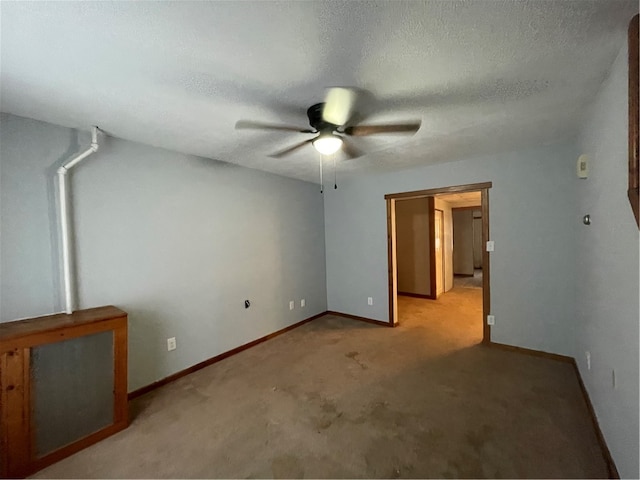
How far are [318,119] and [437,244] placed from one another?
4820 mm

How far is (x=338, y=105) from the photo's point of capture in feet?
5.79

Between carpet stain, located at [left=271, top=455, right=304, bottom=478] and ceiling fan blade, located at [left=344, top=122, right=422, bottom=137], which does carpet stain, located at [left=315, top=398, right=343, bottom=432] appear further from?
ceiling fan blade, located at [left=344, top=122, right=422, bottom=137]

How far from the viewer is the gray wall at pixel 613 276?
1.24 meters

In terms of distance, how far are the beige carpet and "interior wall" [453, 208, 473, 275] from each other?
19.0 ft

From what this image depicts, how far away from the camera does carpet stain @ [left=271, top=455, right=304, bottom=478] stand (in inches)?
61.3

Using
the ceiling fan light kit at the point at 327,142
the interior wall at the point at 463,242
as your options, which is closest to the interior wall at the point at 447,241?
the interior wall at the point at 463,242

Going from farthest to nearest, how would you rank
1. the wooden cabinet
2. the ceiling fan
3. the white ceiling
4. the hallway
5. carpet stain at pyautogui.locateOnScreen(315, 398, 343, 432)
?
1. the hallway
2. carpet stain at pyautogui.locateOnScreen(315, 398, 343, 432)
3. the ceiling fan
4. the wooden cabinet
5. the white ceiling

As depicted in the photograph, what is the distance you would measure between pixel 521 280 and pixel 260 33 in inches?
135

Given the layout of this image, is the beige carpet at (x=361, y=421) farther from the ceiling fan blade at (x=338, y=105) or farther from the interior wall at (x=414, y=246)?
the interior wall at (x=414, y=246)

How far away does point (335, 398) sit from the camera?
2.29m

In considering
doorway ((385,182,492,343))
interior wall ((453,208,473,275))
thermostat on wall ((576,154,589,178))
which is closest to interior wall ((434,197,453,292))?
doorway ((385,182,492,343))

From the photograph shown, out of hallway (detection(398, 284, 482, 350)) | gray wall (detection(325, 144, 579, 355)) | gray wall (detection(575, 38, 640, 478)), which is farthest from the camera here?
hallway (detection(398, 284, 482, 350))

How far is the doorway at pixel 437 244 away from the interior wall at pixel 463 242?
1033 mm

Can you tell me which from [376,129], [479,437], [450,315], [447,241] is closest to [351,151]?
[376,129]
